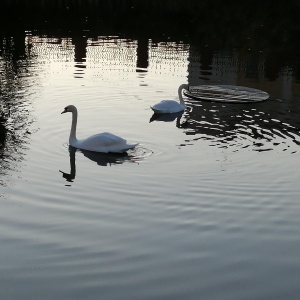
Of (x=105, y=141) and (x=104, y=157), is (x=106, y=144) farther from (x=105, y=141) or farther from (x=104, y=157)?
(x=104, y=157)

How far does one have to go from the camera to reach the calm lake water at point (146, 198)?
933cm

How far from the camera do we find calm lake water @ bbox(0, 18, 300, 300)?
9328 mm

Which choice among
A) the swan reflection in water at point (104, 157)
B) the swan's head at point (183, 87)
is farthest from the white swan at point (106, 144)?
the swan's head at point (183, 87)

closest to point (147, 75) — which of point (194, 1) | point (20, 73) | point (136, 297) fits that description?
point (20, 73)

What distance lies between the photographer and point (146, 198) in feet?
40.2

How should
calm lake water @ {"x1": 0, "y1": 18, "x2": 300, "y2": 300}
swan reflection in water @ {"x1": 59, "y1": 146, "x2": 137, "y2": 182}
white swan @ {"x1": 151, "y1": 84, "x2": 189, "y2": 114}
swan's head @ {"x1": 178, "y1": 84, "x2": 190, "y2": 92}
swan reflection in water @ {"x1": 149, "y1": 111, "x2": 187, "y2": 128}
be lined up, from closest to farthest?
calm lake water @ {"x1": 0, "y1": 18, "x2": 300, "y2": 300}
swan reflection in water @ {"x1": 59, "y1": 146, "x2": 137, "y2": 182}
swan reflection in water @ {"x1": 149, "y1": 111, "x2": 187, "y2": 128}
white swan @ {"x1": 151, "y1": 84, "x2": 189, "y2": 114}
swan's head @ {"x1": 178, "y1": 84, "x2": 190, "y2": 92}

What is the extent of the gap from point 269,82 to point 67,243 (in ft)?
57.6

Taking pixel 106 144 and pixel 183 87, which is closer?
pixel 106 144

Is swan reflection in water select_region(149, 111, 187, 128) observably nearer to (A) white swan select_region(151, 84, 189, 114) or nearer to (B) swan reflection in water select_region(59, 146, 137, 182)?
(A) white swan select_region(151, 84, 189, 114)

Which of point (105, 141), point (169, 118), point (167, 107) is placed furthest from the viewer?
point (167, 107)

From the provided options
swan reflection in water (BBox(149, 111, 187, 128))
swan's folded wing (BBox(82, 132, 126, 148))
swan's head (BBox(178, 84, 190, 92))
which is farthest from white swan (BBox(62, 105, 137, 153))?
swan's head (BBox(178, 84, 190, 92))

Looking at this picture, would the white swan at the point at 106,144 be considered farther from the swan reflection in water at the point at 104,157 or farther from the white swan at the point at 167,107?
the white swan at the point at 167,107

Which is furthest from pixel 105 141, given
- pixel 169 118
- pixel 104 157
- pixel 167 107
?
pixel 167 107

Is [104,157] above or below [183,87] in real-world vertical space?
below
